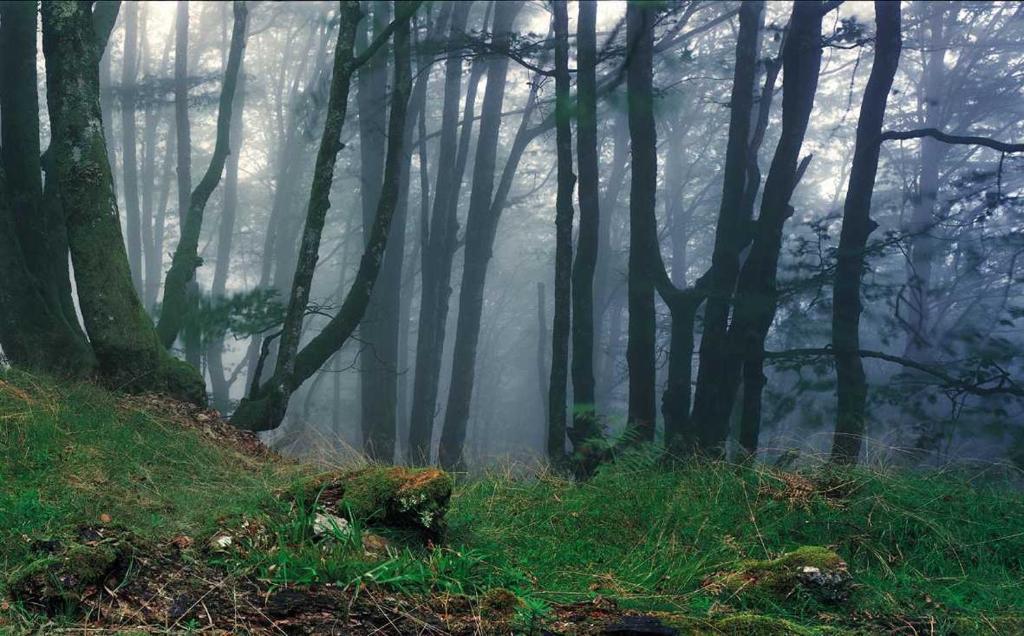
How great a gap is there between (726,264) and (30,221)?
354 inches

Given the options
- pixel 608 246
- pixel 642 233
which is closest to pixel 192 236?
pixel 642 233

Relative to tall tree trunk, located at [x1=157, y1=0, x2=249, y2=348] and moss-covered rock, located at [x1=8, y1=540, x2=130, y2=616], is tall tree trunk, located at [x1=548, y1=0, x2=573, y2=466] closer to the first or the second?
tall tree trunk, located at [x1=157, y1=0, x2=249, y2=348]

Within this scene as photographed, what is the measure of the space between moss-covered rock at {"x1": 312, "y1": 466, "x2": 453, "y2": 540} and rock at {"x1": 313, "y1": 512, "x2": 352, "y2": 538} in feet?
0.22

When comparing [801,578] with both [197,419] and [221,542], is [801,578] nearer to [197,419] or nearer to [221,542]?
[221,542]

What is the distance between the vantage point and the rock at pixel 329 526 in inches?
153

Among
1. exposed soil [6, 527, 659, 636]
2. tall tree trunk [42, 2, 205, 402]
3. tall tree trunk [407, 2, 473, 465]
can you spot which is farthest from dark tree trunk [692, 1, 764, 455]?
exposed soil [6, 527, 659, 636]

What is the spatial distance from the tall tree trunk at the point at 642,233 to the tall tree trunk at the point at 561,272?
4.14 ft

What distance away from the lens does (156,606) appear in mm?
3068

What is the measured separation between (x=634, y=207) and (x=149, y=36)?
2478cm

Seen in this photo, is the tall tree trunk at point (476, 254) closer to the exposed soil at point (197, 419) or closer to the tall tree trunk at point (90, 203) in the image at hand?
the exposed soil at point (197, 419)

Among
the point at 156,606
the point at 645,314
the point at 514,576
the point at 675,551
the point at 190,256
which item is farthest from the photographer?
the point at 645,314

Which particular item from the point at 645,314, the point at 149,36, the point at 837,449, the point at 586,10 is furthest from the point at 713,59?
the point at 149,36

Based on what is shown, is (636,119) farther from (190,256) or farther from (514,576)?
(514,576)

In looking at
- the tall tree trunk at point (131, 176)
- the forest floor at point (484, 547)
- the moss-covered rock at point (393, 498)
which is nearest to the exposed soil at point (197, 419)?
the forest floor at point (484, 547)
